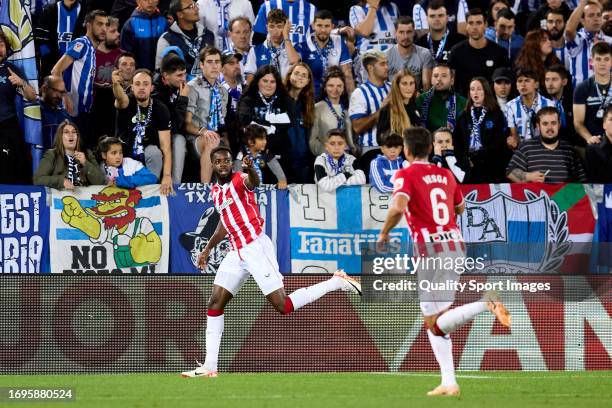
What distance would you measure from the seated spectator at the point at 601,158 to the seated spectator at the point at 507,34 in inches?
107

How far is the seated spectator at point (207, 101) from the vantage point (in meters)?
16.1

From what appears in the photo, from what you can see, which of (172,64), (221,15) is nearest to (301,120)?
(172,64)

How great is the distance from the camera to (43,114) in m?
16.1

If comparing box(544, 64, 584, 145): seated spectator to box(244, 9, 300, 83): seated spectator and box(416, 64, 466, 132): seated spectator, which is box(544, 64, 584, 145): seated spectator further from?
box(244, 9, 300, 83): seated spectator

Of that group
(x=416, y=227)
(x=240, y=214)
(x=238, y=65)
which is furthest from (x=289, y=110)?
(x=416, y=227)

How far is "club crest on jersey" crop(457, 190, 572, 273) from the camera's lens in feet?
48.7

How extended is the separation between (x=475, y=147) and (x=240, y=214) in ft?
15.2

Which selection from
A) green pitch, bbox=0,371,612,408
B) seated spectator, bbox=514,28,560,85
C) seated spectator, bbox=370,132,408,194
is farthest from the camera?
seated spectator, bbox=514,28,560,85

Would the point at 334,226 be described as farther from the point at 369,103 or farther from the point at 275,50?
the point at 275,50

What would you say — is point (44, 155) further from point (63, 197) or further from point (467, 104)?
point (467, 104)

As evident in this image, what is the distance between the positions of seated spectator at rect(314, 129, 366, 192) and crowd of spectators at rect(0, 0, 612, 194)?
0.7 inches

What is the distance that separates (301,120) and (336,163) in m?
0.99

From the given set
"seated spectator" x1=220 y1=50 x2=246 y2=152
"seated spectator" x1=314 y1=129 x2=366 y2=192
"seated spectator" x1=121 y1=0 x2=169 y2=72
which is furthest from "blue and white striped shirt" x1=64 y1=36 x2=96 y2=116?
"seated spectator" x1=314 y1=129 x2=366 y2=192

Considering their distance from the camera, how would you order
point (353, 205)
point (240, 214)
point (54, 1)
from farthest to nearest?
point (54, 1)
point (353, 205)
point (240, 214)
